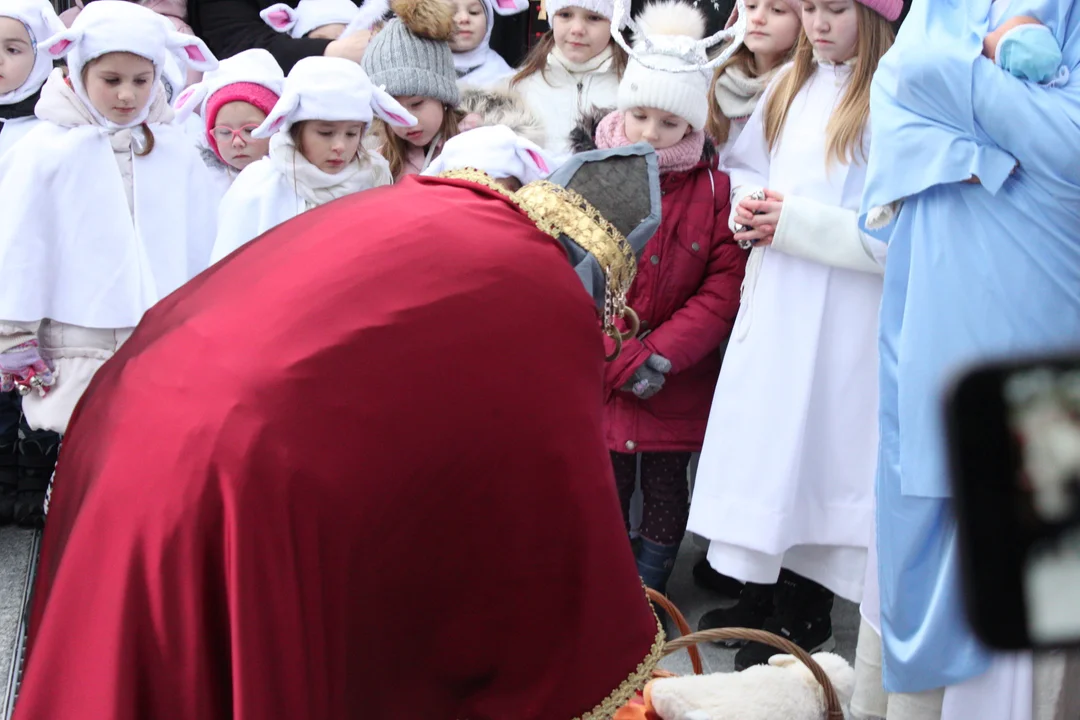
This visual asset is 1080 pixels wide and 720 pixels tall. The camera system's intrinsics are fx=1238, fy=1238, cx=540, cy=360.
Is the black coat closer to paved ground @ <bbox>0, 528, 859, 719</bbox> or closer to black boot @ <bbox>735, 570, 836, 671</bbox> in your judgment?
paved ground @ <bbox>0, 528, 859, 719</bbox>

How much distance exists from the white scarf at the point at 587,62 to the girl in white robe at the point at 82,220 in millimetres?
1231

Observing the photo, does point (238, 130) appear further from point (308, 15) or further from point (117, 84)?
point (308, 15)

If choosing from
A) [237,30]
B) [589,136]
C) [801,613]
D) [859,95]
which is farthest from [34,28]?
[801,613]

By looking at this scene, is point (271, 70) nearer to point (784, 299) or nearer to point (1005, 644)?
point (784, 299)

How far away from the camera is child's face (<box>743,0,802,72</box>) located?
11.9ft

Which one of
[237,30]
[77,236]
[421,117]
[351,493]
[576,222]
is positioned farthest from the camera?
[237,30]

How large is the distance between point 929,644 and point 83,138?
261 cm

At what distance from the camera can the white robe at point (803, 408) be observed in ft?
10.6

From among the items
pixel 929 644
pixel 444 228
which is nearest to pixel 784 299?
pixel 929 644

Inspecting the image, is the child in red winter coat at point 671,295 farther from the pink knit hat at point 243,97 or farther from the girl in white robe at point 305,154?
the pink knit hat at point 243,97

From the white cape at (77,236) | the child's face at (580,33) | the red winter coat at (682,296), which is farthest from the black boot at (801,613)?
the white cape at (77,236)

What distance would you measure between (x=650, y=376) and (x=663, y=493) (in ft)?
1.48

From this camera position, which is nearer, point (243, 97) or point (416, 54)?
point (243, 97)

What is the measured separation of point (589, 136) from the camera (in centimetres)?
363
